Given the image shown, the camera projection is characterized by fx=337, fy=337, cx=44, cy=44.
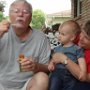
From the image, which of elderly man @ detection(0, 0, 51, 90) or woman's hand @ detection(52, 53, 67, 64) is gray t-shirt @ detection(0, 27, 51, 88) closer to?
elderly man @ detection(0, 0, 51, 90)

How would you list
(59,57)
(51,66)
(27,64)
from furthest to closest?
(51,66), (59,57), (27,64)

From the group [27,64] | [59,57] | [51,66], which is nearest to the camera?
[27,64]

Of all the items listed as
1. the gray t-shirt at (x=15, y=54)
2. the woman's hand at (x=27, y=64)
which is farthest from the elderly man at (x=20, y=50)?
the woman's hand at (x=27, y=64)

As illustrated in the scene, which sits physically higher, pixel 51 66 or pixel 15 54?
pixel 15 54

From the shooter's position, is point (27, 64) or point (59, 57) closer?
point (27, 64)

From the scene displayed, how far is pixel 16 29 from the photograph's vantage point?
332 cm

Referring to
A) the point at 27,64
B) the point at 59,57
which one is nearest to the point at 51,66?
the point at 59,57

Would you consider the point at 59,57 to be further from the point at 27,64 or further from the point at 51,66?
the point at 27,64

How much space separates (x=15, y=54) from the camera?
3375 mm

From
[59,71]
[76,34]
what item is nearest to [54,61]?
[59,71]

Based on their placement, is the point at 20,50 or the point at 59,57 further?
the point at 20,50

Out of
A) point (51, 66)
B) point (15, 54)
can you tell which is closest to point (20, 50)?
point (15, 54)

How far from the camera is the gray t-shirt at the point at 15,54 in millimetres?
3359

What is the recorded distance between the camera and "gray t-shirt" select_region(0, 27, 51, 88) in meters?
3.36
